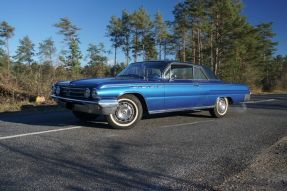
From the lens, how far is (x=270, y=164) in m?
4.93

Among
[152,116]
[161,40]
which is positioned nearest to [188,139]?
[152,116]

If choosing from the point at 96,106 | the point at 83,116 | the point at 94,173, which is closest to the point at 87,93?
the point at 96,106

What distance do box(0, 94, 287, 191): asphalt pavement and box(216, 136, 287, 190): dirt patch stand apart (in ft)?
0.36

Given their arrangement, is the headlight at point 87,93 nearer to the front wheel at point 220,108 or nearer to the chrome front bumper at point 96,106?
the chrome front bumper at point 96,106

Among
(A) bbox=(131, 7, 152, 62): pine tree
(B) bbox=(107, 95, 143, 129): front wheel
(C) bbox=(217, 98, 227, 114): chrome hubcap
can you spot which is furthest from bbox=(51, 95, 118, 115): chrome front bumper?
(A) bbox=(131, 7, 152, 62): pine tree

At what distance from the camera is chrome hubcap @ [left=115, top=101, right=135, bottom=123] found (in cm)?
752

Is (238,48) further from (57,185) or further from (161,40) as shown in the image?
(57,185)

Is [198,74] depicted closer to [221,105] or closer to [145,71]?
[221,105]

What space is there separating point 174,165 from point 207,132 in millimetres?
2869

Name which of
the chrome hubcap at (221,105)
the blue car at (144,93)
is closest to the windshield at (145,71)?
the blue car at (144,93)

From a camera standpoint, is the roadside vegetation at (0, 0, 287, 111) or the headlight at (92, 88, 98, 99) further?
the roadside vegetation at (0, 0, 287, 111)

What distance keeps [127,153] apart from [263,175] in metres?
1.96

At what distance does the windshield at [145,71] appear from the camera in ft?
27.7

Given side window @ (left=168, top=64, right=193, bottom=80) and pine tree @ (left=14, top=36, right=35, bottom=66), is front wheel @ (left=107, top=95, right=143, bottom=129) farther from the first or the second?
pine tree @ (left=14, top=36, right=35, bottom=66)
